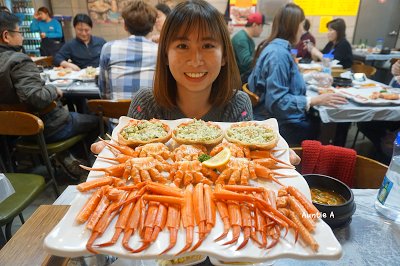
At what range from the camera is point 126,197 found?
1.09 metres

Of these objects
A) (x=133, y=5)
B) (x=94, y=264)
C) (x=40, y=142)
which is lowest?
(x=40, y=142)

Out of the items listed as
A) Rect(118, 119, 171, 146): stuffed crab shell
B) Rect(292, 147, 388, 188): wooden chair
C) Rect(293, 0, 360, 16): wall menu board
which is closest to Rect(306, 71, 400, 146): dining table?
Rect(292, 147, 388, 188): wooden chair

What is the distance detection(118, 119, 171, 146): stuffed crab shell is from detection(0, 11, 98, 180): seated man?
5.80 feet

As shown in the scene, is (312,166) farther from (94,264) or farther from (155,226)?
(94,264)

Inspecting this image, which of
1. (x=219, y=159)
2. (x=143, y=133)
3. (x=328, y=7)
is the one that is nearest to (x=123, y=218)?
(x=219, y=159)

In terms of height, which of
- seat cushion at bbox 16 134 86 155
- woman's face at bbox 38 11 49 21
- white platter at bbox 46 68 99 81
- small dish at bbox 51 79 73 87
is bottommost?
seat cushion at bbox 16 134 86 155

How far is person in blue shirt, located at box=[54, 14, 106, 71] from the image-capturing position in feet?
17.6

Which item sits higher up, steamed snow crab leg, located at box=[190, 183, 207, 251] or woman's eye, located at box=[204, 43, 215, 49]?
woman's eye, located at box=[204, 43, 215, 49]

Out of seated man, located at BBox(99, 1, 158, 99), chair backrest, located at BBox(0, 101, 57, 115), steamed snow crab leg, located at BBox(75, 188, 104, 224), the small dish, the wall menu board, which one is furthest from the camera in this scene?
the wall menu board

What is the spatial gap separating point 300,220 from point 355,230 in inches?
14.3

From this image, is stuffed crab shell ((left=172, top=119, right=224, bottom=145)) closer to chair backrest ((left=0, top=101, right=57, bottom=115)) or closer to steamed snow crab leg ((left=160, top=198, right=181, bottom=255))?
steamed snow crab leg ((left=160, top=198, right=181, bottom=255))

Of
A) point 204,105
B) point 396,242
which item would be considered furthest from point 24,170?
point 396,242

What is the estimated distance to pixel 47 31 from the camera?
723 cm

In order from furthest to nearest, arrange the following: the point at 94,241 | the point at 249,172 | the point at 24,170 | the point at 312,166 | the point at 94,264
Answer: the point at 24,170, the point at 312,166, the point at 249,172, the point at 94,264, the point at 94,241
